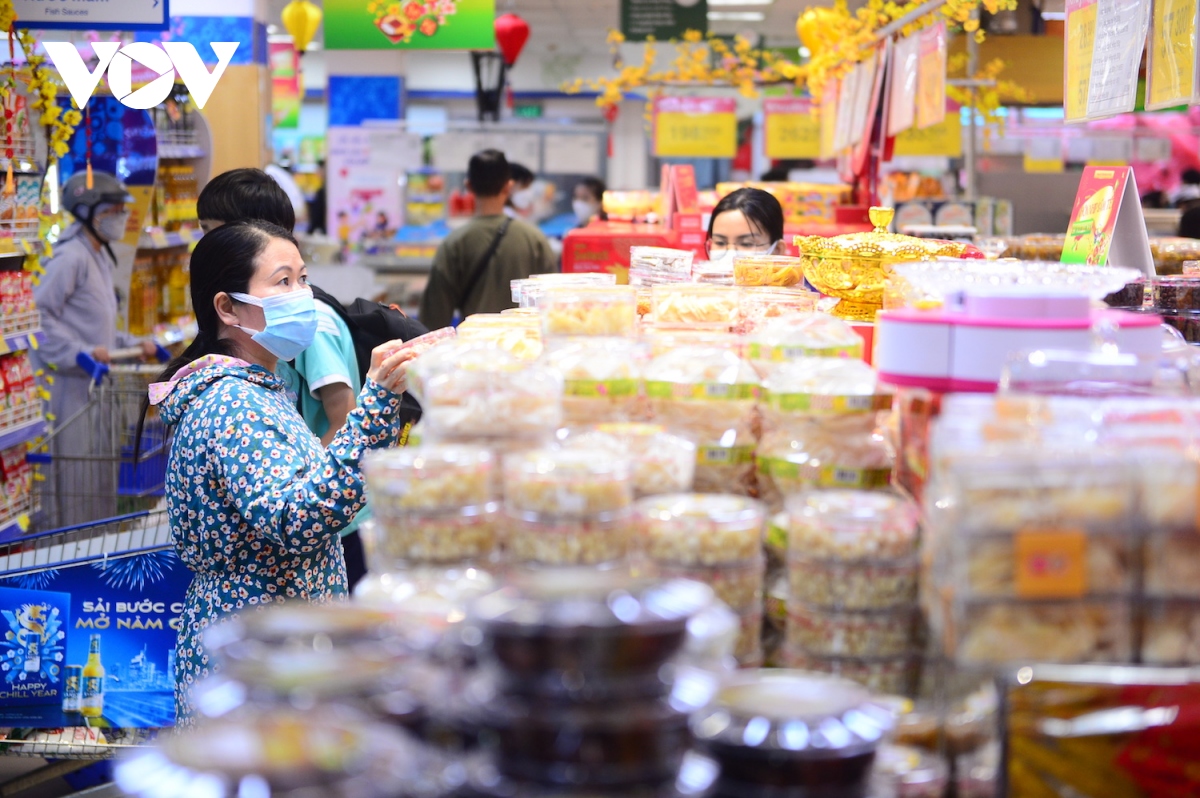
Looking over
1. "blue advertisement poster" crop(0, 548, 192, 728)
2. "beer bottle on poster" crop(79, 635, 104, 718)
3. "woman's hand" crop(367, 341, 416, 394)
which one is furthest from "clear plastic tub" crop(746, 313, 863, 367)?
"beer bottle on poster" crop(79, 635, 104, 718)

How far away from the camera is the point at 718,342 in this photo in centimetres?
214

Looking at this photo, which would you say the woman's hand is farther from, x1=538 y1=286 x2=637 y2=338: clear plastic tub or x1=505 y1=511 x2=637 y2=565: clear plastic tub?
x1=505 y1=511 x2=637 y2=565: clear plastic tub

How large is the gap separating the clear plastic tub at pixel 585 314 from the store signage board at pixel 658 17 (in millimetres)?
9296

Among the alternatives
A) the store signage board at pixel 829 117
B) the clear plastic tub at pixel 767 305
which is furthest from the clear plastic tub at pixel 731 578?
the store signage board at pixel 829 117

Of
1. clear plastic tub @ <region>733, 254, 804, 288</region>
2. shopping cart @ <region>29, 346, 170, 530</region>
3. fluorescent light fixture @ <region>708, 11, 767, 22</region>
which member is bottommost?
shopping cart @ <region>29, 346, 170, 530</region>

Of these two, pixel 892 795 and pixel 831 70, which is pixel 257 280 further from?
pixel 831 70

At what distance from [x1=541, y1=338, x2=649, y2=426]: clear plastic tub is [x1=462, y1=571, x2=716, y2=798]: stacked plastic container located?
793 millimetres

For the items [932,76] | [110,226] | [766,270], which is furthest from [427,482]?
[110,226]

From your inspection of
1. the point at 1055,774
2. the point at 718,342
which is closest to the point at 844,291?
the point at 718,342

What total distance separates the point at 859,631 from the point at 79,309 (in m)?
5.96

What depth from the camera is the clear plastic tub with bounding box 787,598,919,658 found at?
4.95ft

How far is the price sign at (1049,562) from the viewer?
1.29 m

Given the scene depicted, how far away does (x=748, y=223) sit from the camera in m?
4.81

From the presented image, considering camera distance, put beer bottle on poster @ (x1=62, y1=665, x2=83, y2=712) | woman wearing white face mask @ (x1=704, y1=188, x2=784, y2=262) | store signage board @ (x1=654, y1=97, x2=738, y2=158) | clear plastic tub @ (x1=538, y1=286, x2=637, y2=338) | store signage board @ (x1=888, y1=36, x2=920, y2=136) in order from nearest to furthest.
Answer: clear plastic tub @ (x1=538, y1=286, x2=637, y2=338) < beer bottle on poster @ (x1=62, y1=665, x2=83, y2=712) < woman wearing white face mask @ (x1=704, y1=188, x2=784, y2=262) < store signage board @ (x1=888, y1=36, x2=920, y2=136) < store signage board @ (x1=654, y1=97, x2=738, y2=158)
